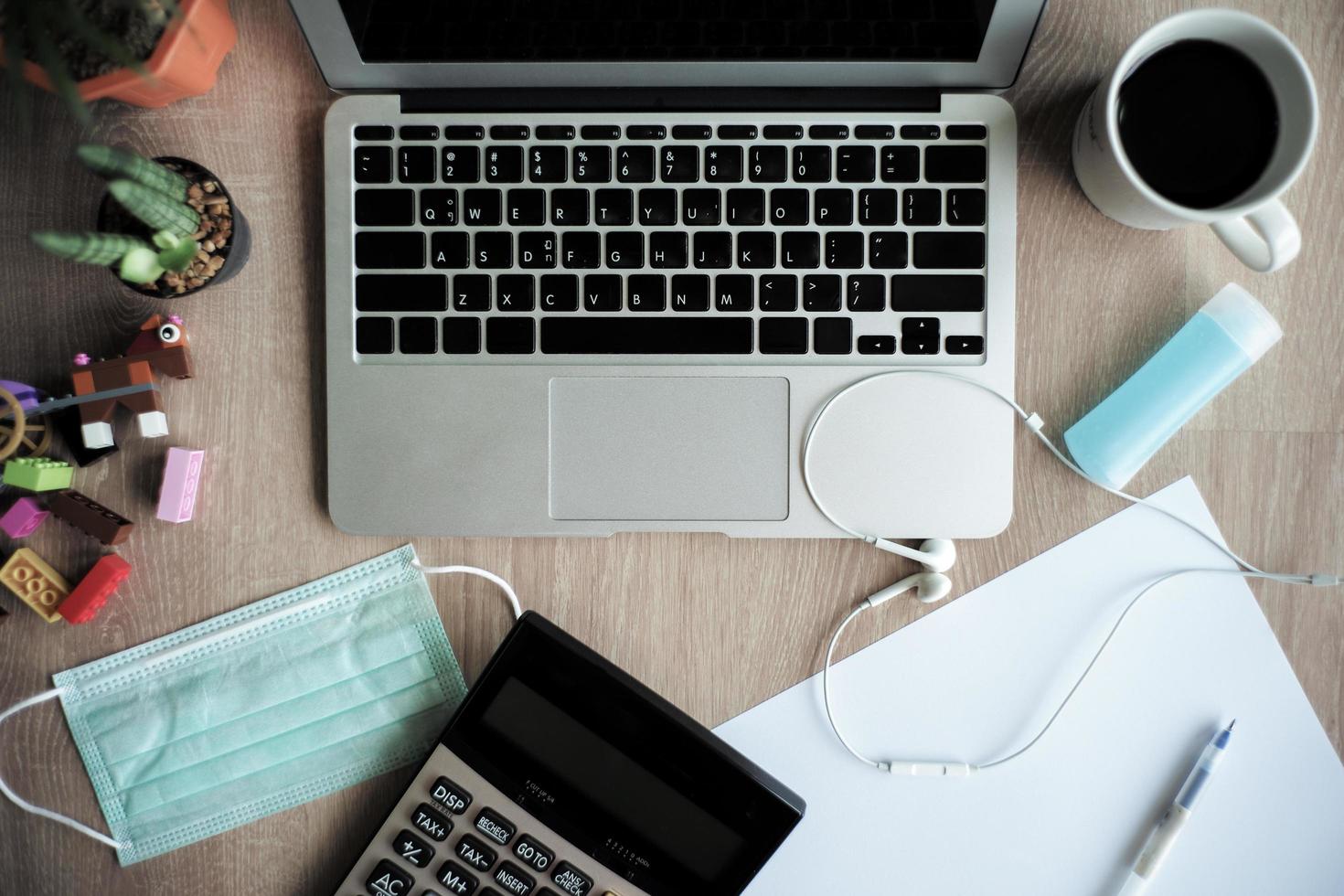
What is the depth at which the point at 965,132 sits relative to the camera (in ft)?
2.02

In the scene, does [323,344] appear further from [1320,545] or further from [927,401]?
[1320,545]

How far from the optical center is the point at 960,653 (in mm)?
652

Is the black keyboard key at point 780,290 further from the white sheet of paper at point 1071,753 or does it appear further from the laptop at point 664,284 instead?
the white sheet of paper at point 1071,753

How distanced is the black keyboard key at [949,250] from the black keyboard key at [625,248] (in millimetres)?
192

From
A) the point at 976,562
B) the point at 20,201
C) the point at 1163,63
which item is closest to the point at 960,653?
the point at 976,562

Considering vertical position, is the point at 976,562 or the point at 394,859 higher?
the point at 976,562

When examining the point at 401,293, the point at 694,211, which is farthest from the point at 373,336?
the point at 694,211

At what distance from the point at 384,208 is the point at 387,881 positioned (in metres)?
0.47

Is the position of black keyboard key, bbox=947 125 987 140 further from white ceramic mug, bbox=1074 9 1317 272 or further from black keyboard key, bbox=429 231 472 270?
black keyboard key, bbox=429 231 472 270

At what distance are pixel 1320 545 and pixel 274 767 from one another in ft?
2.61

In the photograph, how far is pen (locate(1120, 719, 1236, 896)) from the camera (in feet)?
2.08

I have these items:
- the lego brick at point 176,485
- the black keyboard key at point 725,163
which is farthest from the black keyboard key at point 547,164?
the lego brick at point 176,485

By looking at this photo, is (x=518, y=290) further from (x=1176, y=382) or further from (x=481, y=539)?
(x=1176, y=382)

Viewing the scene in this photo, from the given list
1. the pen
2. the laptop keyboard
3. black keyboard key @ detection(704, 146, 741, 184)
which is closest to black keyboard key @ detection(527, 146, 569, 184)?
the laptop keyboard
